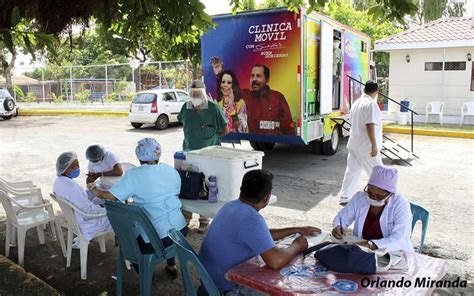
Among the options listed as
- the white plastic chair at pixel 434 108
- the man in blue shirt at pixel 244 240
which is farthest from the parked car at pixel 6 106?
the man in blue shirt at pixel 244 240

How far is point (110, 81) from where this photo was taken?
75.5 ft

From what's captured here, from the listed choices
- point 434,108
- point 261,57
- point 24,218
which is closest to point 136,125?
point 261,57

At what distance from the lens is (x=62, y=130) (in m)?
16.2

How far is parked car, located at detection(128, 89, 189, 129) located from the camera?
15.5m

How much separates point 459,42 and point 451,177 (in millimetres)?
8313

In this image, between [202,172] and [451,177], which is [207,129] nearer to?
[202,172]

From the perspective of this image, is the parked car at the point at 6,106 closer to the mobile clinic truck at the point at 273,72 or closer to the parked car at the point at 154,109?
the parked car at the point at 154,109

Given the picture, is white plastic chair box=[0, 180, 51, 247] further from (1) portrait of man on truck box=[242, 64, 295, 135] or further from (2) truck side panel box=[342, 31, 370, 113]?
(2) truck side panel box=[342, 31, 370, 113]

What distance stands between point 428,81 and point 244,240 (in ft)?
48.9

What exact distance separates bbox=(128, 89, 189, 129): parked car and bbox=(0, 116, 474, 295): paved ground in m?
0.41

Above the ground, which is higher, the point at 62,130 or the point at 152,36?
the point at 152,36

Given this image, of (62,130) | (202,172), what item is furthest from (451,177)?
(62,130)

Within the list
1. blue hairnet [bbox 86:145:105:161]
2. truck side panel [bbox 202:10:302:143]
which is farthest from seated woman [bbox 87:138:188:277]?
truck side panel [bbox 202:10:302:143]

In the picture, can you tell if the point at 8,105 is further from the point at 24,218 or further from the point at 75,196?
the point at 75,196
